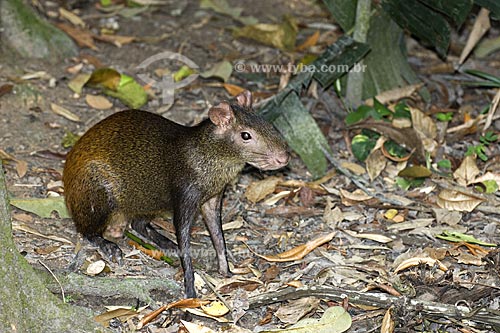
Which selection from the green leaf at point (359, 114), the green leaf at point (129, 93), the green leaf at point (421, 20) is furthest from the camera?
the green leaf at point (129, 93)

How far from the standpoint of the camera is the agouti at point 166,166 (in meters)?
4.99

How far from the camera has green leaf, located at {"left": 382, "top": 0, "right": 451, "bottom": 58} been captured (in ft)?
20.9

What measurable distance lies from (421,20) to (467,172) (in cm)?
124

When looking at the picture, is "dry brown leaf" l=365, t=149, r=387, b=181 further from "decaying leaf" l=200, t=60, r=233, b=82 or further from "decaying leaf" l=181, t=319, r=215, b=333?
"decaying leaf" l=181, t=319, r=215, b=333

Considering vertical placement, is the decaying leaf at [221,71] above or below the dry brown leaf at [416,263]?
below

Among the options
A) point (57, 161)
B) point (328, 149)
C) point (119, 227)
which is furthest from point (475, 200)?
point (57, 161)

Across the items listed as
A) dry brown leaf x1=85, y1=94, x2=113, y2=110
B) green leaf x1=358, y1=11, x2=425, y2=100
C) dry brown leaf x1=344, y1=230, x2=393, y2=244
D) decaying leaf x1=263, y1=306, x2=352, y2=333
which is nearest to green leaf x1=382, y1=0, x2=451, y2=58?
green leaf x1=358, y1=11, x2=425, y2=100

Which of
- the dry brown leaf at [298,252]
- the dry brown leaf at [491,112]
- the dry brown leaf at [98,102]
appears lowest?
the dry brown leaf at [98,102]

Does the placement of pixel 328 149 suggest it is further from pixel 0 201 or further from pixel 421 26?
pixel 0 201

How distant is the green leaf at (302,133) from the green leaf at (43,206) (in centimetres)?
171

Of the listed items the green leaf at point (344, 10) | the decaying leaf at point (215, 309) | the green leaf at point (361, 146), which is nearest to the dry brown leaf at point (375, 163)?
the green leaf at point (361, 146)

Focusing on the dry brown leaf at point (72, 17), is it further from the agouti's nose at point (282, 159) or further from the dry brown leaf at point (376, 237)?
the dry brown leaf at point (376, 237)

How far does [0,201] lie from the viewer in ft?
13.4

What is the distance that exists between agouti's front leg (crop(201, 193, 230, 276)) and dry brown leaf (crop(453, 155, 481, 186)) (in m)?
1.78
